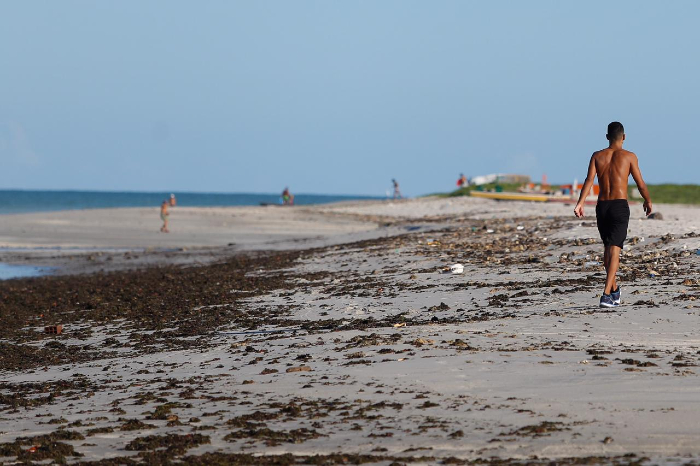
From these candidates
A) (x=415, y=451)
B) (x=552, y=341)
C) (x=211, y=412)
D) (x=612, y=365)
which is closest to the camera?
(x=415, y=451)

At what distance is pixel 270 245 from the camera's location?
30688 mm

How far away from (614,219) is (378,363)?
141 inches

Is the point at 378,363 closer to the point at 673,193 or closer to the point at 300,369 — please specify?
the point at 300,369

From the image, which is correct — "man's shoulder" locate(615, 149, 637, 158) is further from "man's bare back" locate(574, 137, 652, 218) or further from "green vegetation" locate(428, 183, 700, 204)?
"green vegetation" locate(428, 183, 700, 204)

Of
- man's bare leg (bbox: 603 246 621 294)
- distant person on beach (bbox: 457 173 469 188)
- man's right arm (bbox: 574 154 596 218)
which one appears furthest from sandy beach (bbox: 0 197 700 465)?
distant person on beach (bbox: 457 173 469 188)

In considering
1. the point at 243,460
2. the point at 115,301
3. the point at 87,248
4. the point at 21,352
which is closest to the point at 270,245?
the point at 87,248

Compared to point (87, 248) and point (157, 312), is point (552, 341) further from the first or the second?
point (87, 248)

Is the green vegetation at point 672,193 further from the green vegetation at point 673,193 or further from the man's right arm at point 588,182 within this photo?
the man's right arm at point 588,182

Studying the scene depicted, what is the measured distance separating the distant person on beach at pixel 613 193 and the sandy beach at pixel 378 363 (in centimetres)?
51

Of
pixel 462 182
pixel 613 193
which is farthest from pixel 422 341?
pixel 462 182

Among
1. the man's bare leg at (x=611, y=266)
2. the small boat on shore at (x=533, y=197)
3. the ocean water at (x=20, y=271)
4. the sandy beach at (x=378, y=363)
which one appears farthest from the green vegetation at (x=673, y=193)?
the man's bare leg at (x=611, y=266)

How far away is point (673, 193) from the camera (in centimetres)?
5344

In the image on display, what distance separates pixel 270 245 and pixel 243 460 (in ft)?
82.8

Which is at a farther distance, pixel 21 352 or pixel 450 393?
pixel 21 352
